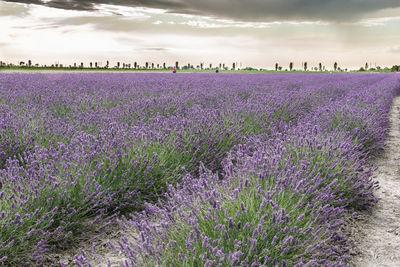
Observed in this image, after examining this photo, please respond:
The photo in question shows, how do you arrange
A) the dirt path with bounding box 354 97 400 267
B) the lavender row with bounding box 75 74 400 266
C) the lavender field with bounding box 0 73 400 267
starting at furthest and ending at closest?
the dirt path with bounding box 354 97 400 267
the lavender field with bounding box 0 73 400 267
the lavender row with bounding box 75 74 400 266

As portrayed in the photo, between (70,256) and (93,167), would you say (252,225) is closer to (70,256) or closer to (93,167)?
(70,256)

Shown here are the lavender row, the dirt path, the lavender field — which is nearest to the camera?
the lavender row

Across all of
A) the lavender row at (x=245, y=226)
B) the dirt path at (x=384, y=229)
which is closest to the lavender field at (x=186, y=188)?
the lavender row at (x=245, y=226)

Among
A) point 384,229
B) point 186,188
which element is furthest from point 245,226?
point 384,229

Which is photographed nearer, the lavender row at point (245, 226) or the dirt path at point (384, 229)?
the lavender row at point (245, 226)

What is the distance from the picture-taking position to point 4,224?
181cm

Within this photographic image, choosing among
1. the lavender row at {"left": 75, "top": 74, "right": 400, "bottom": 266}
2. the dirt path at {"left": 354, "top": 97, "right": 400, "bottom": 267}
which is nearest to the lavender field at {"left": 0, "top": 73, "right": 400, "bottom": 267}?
the lavender row at {"left": 75, "top": 74, "right": 400, "bottom": 266}

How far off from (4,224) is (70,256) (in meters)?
0.45

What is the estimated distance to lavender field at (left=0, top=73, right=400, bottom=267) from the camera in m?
1.52

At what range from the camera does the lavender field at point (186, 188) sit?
152 centimetres

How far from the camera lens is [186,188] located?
7.14ft

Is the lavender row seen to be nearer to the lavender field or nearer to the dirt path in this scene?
the lavender field

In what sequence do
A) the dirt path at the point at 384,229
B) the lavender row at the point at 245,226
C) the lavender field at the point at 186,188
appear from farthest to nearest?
1. the dirt path at the point at 384,229
2. the lavender field at the point at 186,188
3. the lavender row at the point at 245,226

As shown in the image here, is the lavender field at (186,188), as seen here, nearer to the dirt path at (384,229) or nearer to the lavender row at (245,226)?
→ the lavender row at (245,226)
